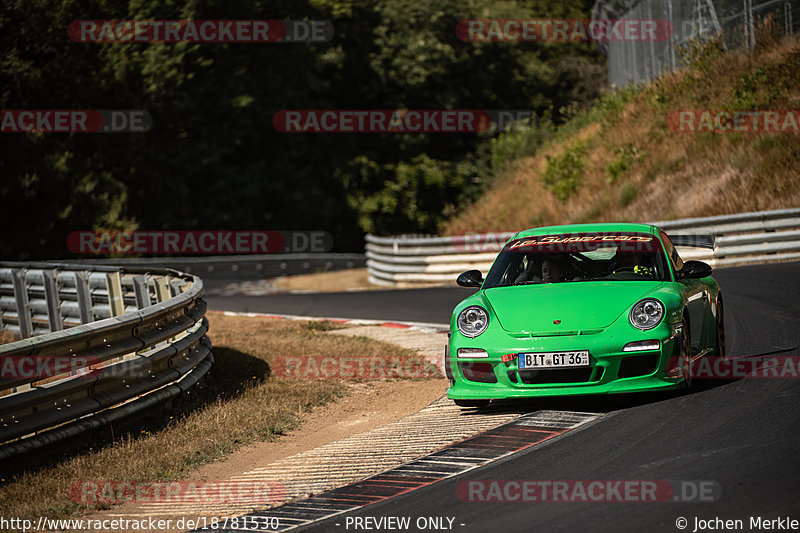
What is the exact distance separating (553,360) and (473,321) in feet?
2.68

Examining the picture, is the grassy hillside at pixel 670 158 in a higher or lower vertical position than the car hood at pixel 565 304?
higher

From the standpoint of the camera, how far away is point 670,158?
25.1 metres

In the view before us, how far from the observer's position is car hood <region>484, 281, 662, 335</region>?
298 inches

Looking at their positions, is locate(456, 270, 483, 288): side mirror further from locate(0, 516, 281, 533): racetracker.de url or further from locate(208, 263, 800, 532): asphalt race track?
locate(0, 516, 281, 533): racetracker.de url

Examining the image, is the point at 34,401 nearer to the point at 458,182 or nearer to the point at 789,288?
the point at 789,288

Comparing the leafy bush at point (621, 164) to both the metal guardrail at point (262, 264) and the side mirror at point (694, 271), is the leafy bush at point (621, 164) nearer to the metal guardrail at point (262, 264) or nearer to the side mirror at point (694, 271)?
the metal guardrail at point (262, 264)

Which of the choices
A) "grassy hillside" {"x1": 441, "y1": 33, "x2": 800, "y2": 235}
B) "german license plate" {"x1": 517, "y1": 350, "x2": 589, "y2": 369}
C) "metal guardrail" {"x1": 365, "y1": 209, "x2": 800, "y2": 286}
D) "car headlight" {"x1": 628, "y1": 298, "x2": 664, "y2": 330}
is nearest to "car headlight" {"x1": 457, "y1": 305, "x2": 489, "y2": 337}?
"german license plate" {"x1": 517, "y1": 350, "x2": 589, "y2": 369}

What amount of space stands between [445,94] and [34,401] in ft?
131

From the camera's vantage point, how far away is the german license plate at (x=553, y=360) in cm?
740

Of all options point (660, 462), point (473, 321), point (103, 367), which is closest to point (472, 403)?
point (473, 321)

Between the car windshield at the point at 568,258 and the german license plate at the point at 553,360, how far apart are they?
3.95ft

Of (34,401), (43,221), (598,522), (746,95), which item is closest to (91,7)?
(43,221)

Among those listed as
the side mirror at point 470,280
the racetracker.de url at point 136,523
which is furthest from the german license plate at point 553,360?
the racetracker.de url at point 136,523

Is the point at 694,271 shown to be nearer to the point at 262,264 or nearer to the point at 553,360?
the point at 553,360
